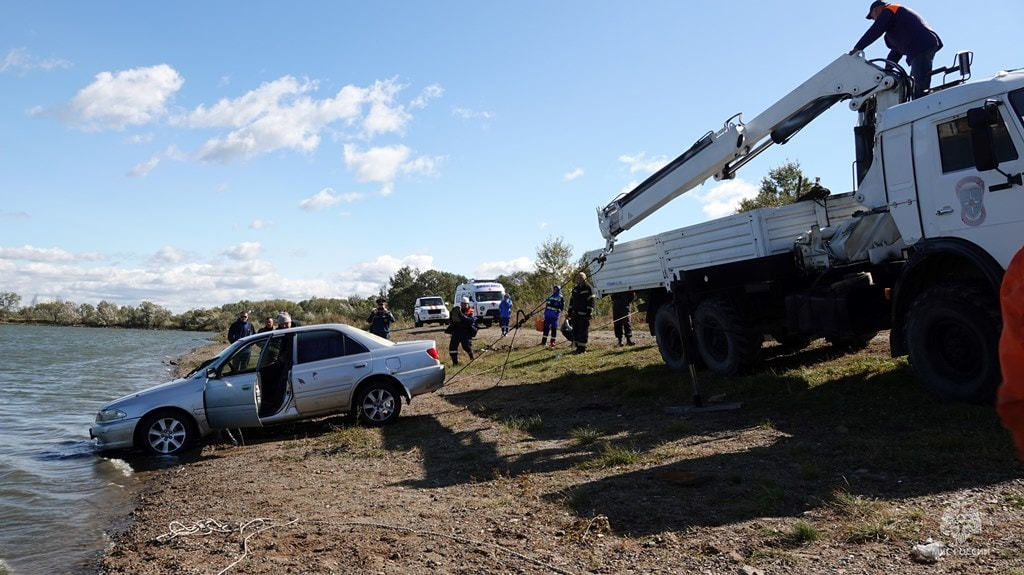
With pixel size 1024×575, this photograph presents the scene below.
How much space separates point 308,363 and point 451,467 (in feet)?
11.7

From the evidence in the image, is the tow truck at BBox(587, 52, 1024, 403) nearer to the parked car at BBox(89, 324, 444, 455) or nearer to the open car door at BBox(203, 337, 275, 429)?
the parked car at BBox(89, 324, 444, 455)

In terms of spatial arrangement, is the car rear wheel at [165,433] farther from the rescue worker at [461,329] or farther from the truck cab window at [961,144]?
the truck cab window at [961,144]

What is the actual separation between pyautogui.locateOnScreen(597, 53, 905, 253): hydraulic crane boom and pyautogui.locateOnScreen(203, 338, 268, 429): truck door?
642 cm

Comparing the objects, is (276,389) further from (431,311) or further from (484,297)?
(431,311)

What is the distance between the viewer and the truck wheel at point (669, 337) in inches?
476

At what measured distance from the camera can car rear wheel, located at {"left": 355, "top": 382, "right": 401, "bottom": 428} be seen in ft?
33.4

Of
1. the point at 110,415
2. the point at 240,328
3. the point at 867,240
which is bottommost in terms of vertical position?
the point at 110,415

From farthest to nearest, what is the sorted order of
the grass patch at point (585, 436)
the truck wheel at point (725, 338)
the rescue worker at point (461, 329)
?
1. the rescue worker at point (461, 329)
2. the truck wheel at point (725, 338)
3. the grass patch at point (585, 436)

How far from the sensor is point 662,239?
1171 cm

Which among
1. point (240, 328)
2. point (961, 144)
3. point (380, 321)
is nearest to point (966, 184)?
point (961, 144)

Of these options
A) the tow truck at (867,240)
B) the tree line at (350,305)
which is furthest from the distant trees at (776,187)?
the tow truck at (867,240)

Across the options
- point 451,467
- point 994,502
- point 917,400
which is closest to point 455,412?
point 451,467

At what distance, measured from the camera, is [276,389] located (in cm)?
1018

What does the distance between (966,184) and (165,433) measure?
31.6ft
